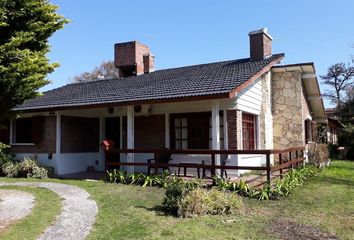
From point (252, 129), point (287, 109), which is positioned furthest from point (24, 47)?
point (287, 109)

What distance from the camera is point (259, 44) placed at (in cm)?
1755

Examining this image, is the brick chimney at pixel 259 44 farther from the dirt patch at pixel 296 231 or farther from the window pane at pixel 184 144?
the dirt patch at pixel 296 231

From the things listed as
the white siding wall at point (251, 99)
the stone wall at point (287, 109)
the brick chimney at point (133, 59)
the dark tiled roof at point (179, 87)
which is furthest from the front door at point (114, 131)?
the stone wall at point (287, 109)

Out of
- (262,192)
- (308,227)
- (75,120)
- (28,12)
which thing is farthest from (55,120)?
(308,227)

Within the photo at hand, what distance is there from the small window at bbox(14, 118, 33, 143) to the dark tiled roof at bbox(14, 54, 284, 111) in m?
0.75

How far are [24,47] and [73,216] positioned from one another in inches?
169

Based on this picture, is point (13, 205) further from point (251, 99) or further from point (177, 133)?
point (251, 99)

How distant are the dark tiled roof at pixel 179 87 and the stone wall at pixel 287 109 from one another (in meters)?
1.25

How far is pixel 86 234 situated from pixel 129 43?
53.3 feet

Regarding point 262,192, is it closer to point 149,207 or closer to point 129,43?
point 149,207

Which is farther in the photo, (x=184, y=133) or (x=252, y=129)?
(x=252, y=129)

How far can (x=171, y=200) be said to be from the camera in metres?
8.52

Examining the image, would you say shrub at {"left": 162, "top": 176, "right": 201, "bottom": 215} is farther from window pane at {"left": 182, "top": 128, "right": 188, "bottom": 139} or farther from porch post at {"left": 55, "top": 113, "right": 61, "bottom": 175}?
porch post at {"left": 55, "top": 113, "right": 61, "bottom": 175}

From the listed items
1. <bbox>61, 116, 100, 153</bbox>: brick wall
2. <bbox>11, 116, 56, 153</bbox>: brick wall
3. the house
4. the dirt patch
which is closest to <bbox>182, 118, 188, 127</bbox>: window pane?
the house
